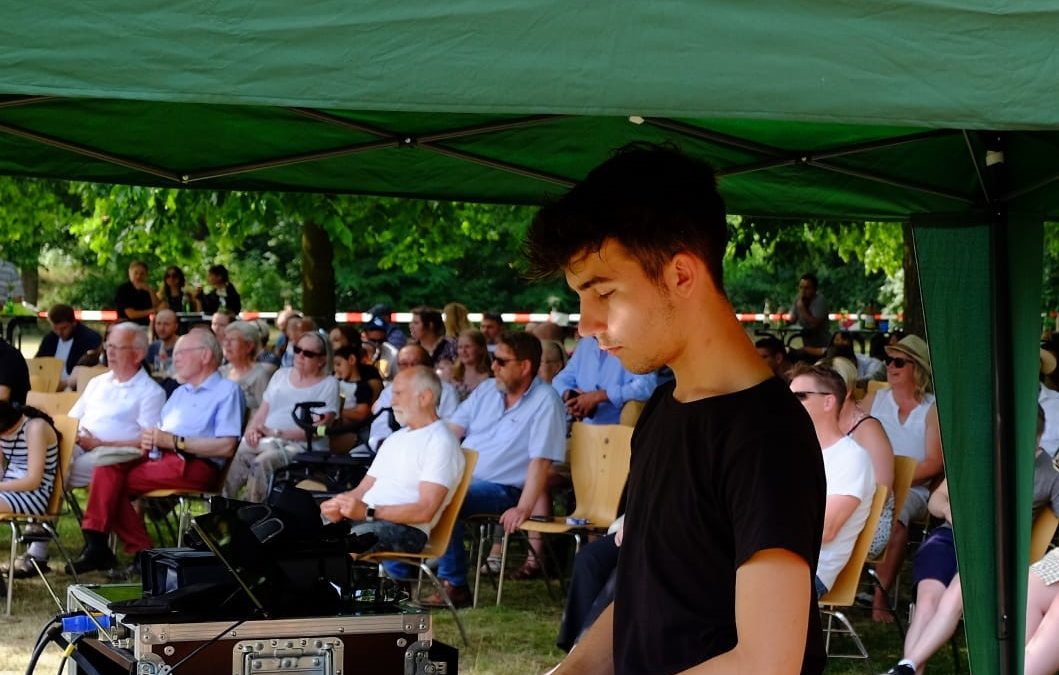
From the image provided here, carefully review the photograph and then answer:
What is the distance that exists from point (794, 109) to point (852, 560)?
171 inches

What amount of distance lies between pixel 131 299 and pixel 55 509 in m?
9.96

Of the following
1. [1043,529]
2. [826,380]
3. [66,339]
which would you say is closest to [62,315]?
[66,339]

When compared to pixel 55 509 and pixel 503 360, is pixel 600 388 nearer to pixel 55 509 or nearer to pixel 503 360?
pixel 503 360

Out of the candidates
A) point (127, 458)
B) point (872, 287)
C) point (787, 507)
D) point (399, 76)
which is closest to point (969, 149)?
point (399, 76)

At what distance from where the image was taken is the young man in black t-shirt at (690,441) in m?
1.92

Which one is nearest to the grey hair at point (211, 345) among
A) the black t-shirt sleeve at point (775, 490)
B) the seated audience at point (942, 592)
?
the seated audience at point (942, 592)

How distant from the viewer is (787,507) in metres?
1.92

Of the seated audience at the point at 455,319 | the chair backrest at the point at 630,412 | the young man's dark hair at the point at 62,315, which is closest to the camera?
the chair backrest at the point at 630,412

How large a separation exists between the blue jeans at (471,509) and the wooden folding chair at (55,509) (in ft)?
6.69

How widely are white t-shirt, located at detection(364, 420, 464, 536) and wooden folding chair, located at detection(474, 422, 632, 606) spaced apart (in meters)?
0.50

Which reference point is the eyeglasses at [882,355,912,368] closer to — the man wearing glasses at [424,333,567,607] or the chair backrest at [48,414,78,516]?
the man wearing glasses at [424,333,567,607]

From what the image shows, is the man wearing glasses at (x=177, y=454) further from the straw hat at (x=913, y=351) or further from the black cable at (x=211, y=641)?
the black cable at (x=211, y=641)

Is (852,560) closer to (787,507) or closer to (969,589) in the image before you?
(969,589)

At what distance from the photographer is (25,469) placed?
326 inches
